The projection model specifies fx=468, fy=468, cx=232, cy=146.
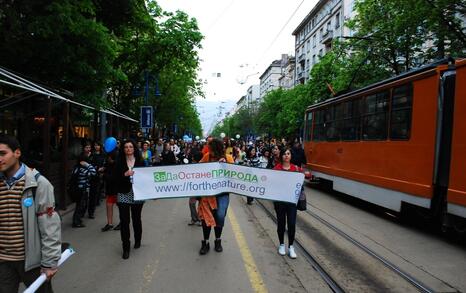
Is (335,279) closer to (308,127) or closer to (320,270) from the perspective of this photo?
(320,270)

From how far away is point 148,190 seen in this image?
7105mm

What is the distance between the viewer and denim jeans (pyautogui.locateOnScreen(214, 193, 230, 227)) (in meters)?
6.99

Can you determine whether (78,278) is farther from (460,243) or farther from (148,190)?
(460,243)

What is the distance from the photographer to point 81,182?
9.39 meters

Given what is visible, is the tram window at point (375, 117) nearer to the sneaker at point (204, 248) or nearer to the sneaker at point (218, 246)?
the sneaker at point (218, 246)

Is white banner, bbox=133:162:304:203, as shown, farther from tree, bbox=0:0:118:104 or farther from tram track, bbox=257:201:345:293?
tree, bbox=0:0:118:104

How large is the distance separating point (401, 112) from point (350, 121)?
3.47 m

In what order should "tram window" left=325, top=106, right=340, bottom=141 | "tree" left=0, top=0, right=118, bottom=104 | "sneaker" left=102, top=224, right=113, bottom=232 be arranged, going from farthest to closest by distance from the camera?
"tram window" left=325, top=106, right=340, bottom=141, "tree" left=0, top=0, right=118, bottom=104, "sneaker" left=102, top=224, right=113, bottom=232

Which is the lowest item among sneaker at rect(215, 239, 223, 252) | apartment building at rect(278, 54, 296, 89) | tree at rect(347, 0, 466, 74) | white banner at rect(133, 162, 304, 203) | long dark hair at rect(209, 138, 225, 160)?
sneaker at rect(215, 239, 223, 252)

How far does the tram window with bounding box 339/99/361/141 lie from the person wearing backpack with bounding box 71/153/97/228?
7253 mm

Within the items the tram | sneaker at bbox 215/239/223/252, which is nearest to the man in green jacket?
sneaker at bbox 215/239/223/252

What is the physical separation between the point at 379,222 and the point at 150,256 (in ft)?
19.4

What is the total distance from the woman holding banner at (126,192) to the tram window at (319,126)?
10822 mm

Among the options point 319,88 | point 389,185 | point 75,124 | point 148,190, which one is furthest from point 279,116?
point 148,190
